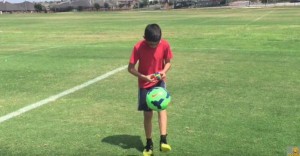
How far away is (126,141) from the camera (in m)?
5.54

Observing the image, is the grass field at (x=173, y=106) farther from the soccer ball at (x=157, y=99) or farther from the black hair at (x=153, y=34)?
the black hair at (x=153, y=34)

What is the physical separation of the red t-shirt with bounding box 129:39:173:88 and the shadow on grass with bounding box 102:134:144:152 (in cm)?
78

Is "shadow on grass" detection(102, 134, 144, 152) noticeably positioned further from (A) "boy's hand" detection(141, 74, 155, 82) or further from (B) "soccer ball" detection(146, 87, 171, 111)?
(A) "boy's hand" detection(141, 74, 155, 82)

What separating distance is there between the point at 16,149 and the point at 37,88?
12.0 feet

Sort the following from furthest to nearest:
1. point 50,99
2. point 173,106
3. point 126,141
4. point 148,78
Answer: point 50,99
point 173,106
point 126,141
point 148,78

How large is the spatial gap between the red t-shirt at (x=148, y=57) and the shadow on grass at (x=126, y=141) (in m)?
0.78

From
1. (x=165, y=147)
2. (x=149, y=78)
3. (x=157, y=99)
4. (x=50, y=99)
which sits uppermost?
(x=149, y=78)

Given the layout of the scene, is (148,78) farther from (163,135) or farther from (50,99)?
(50,99)

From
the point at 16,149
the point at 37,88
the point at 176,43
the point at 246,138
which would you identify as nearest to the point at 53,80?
the point at 37,88

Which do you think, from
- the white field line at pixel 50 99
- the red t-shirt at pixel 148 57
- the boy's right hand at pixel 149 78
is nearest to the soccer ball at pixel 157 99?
the boy's right hand at pixel 149 78

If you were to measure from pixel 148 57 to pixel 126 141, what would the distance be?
1.17 meters

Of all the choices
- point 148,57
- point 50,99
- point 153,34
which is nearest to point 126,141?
point 148,57

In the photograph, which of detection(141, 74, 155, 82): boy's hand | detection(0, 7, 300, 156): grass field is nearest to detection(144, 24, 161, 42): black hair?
detection(141, 74, 155, 82): boy's hand

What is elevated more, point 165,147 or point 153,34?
point 153,34
